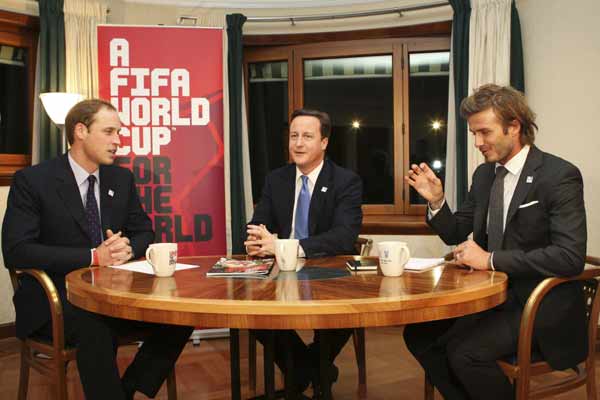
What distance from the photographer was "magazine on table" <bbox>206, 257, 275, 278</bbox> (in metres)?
1.71

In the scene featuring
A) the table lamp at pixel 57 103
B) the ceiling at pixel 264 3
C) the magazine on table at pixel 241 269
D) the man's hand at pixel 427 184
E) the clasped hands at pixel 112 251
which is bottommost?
the magazine on table at pixel 241 269

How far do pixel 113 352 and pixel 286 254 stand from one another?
69 cm

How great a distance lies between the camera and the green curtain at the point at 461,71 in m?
3.89

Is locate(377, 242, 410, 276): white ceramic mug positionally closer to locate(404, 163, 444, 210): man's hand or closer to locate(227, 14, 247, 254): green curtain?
locate(404, 163, 444, 210): man's hand

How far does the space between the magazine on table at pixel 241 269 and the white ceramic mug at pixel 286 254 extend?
0.05 metres

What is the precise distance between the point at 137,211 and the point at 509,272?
5.51 feet

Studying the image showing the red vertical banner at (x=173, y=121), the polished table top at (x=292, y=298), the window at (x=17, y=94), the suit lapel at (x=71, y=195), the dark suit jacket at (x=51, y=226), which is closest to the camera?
the polished table top at (x=292, y=298)

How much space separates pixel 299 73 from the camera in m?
4.65

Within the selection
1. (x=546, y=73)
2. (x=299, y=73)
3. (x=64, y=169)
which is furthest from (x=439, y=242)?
(x=64, y=169)

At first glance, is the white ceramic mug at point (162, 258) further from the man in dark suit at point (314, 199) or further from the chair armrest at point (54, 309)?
the man in dark suit at point (314, 199)

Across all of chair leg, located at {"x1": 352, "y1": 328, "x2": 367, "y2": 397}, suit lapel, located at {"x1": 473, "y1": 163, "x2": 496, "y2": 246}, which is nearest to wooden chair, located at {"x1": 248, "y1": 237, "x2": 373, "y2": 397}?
chair leg, located at {"x1": 352, "y1": 328, "x2": 367, "y2": 397}

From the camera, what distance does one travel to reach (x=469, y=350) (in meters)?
1.79

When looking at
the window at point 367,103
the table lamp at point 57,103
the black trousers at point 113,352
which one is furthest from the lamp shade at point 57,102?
the black trousers at point 113,352

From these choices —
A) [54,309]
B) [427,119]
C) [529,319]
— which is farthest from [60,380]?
[427,119]
